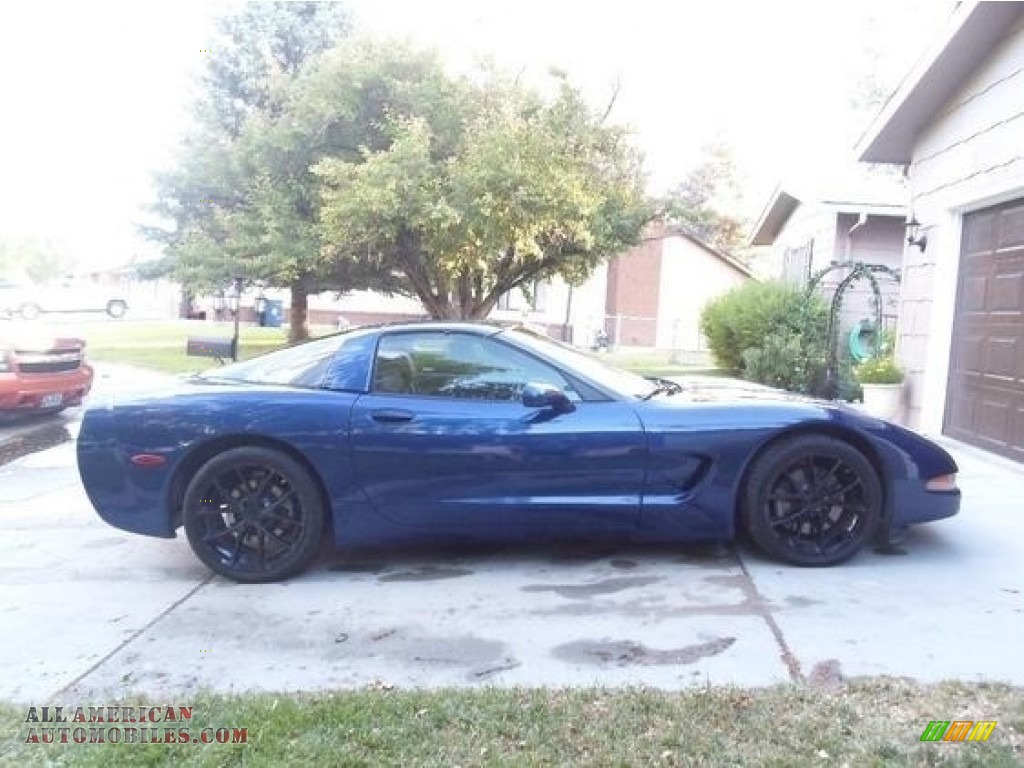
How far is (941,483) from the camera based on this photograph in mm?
4363

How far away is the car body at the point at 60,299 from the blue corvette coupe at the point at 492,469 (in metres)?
29.5

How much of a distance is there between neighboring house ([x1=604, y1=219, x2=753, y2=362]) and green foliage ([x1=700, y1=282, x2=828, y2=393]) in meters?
14.6

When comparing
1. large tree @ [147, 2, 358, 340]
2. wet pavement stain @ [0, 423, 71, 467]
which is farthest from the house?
wet pavement stain @ [0, 423, 71, 467]

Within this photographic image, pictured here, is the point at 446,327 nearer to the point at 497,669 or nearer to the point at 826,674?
the point at 497,669

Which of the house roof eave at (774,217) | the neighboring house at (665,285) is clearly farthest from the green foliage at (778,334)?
the neighboring house at (665,285)

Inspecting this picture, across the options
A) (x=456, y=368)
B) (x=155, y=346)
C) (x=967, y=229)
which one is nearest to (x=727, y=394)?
(x=456, y=368)

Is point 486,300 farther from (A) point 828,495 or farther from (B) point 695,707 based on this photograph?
(B) point 695,707

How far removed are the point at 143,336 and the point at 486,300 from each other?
15233 mm

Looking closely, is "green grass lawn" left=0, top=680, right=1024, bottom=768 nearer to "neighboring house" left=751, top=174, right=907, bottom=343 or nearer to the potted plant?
the potted plant

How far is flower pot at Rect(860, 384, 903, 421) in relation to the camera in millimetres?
8867

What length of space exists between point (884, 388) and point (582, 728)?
7249 mm

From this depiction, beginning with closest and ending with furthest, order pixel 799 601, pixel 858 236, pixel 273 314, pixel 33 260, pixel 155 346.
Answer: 1. pixel 799 601
2. pixel 858 236
3. pixel 155 346
4. pixel 273 314
5. pixel 33 260

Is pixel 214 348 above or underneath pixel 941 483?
above

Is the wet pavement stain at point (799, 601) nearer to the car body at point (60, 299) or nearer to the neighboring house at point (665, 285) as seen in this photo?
the neighboring house at point (665, 285)
